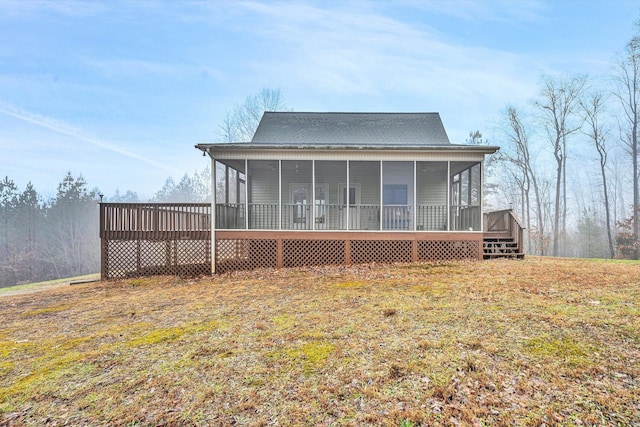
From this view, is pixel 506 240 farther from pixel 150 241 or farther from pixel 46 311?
pixel 46 311

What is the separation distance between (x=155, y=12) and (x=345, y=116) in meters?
22.4

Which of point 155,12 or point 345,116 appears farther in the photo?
point 155,12

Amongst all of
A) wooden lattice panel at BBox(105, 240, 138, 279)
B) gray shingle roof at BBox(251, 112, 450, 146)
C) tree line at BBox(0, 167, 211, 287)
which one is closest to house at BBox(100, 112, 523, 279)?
wooden lattice panel at BBox(105, 240, 138, 279)

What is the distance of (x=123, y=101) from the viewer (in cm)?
9031

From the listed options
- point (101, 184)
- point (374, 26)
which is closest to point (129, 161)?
point (101, 184)

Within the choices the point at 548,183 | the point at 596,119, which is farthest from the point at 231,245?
the point at 548,183

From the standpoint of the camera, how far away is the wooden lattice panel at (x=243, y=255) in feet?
35.9

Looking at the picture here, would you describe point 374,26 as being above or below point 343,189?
above

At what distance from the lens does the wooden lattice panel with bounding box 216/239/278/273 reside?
10.9 meters

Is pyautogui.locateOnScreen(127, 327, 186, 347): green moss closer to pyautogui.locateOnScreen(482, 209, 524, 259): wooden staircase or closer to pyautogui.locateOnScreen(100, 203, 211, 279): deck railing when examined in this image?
pyautogui.locateOnScreen(100, 203, 211, 279): deck railing

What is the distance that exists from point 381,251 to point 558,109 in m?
23.0

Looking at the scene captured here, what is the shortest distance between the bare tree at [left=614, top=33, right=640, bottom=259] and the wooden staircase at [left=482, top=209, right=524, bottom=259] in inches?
558

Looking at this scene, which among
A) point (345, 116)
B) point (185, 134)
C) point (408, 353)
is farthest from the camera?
point (185, 134)

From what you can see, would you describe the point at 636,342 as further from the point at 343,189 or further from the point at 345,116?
the point at 345,116
